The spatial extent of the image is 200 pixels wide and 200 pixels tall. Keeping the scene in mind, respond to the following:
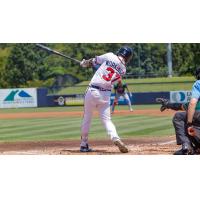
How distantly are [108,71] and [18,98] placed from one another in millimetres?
15966

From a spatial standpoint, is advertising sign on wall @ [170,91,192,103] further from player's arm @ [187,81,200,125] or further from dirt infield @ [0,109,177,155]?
player's arm @ [187,81,200,125]

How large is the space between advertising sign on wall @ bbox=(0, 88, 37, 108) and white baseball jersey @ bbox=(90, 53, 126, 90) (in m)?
13.0

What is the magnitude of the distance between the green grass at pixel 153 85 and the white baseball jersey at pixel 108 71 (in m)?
6.12

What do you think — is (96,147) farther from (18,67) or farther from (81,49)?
(18,67)

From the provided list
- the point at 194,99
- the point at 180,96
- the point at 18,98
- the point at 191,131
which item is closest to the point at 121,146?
the point at 191,131

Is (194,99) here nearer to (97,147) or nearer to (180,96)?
(97,147)

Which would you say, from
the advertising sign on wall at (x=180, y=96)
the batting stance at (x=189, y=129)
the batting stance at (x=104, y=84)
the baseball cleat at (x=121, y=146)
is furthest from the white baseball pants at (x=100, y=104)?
the advertising sign on wall at (x=180, y=96)

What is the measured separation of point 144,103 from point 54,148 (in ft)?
42.2

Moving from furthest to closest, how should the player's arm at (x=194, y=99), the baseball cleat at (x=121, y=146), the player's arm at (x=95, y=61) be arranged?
the player's arm at (x=95, y=61) < the baseball cleat at (x=121, y=146) < the player's arm at (x=194, y=99)

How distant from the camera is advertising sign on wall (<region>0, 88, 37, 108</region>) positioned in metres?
→ 21.5

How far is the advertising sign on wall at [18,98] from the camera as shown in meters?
21.5

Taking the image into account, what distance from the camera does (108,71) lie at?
8.15m

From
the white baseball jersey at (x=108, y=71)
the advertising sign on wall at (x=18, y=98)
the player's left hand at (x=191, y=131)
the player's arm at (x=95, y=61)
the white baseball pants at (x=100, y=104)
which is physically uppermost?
the player's arm at (x=95, y=61)

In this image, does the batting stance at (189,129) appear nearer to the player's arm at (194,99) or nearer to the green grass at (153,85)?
the player's arm at (194,99)
